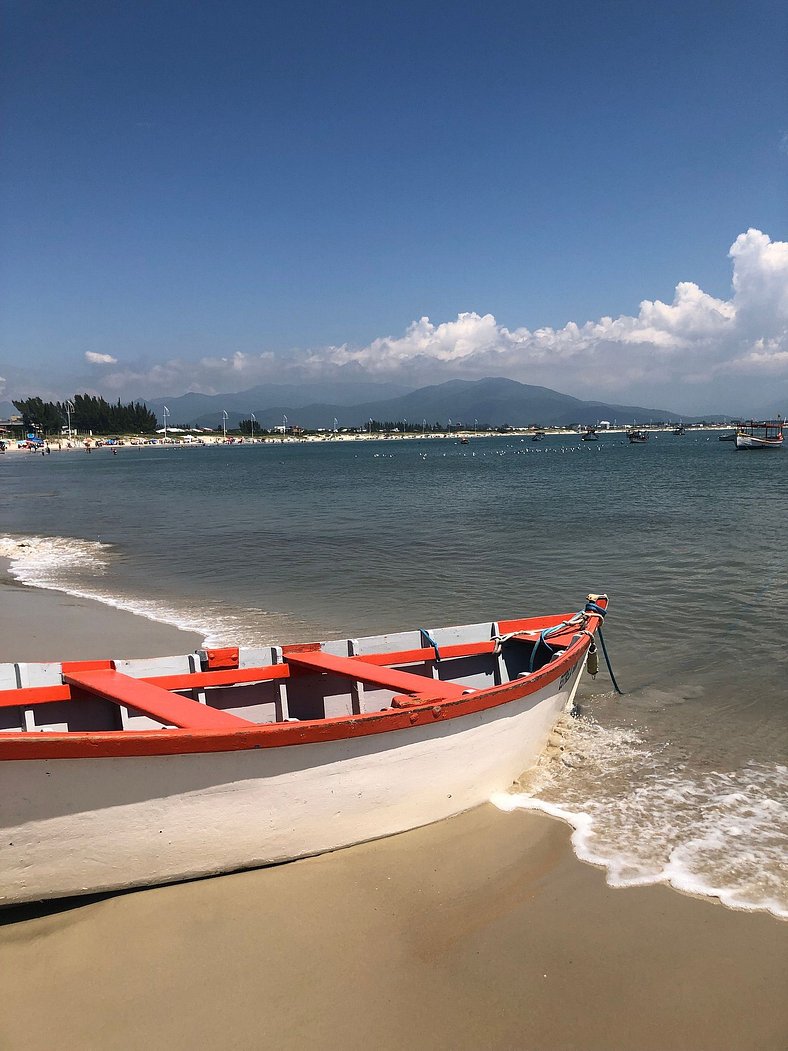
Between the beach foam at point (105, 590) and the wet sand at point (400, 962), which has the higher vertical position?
the beach foam at point (105, 590)

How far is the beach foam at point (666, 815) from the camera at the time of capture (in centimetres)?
536

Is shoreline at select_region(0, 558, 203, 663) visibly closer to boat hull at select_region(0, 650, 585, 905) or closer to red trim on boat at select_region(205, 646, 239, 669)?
red trim on boat at select_region(205, 646, 239, 669)

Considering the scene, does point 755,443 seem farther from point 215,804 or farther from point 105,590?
point 215,804

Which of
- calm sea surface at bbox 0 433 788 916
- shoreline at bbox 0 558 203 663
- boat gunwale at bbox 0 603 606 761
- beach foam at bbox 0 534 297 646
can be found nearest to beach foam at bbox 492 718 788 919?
calm sea surface at bbox 0 433 788 916

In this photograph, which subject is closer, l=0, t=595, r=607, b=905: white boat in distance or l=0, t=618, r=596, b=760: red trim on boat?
l=0, t=618, r=596, b=760: red trim on boat

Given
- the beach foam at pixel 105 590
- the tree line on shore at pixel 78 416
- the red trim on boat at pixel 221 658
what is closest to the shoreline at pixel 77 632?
the beach foam at pixel 105 590

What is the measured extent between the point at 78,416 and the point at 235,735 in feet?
654

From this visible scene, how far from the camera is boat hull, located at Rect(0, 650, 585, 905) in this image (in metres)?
4.37

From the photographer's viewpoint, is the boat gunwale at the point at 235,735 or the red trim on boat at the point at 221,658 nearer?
the boat gunwale at the point at 235,735

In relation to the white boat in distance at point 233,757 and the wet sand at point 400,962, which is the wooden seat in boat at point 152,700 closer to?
the white boat in distance at point 233,757

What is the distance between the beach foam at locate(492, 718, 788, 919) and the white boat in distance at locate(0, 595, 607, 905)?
1.58ft

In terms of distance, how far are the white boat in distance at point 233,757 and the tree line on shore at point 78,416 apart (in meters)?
191

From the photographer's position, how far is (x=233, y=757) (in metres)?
4.75

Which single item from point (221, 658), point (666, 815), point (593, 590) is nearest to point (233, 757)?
point (221, 658)
